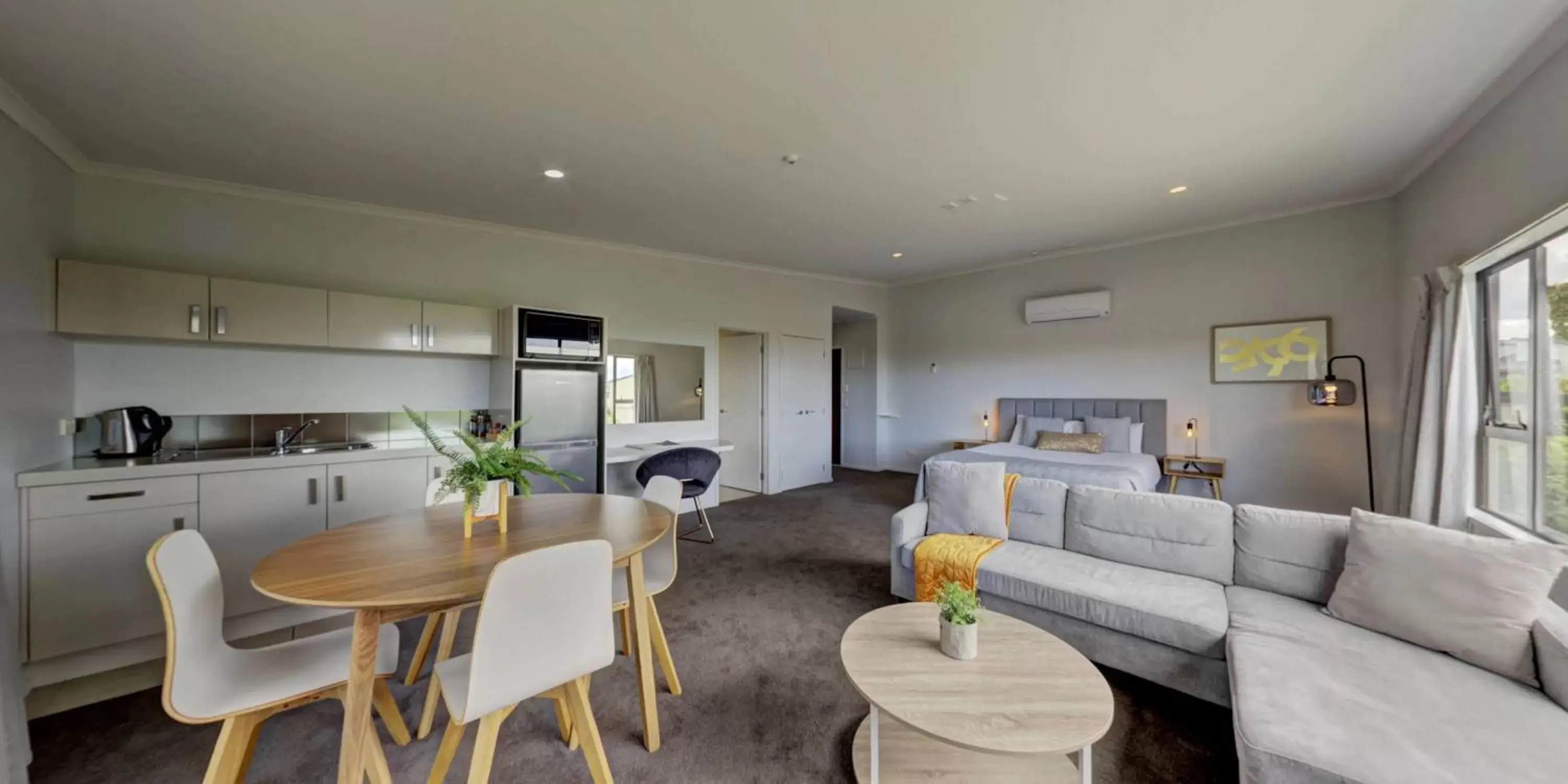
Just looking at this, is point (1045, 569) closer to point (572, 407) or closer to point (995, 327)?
point (572, 407)

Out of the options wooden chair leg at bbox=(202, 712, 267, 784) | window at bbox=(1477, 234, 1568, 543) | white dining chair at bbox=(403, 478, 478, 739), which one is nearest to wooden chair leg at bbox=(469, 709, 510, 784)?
white dining chair at bbox=(403, 478, 478, 739)

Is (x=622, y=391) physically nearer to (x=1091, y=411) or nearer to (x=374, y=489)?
(x=374, y=489)

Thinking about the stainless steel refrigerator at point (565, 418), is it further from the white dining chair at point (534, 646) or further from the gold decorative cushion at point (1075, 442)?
the gold decorative cushion at point (1075, 442)

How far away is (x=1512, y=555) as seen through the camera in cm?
168

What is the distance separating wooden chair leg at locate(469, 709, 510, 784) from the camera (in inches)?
54.9

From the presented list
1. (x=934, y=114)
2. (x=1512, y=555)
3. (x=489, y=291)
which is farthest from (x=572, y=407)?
(x=1512, y=555)

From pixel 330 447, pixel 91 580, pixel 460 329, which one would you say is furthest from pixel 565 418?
pixel 91 580

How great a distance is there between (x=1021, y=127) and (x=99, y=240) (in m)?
5.10

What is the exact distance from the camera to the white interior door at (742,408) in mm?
6082

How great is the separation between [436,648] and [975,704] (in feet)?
8.63

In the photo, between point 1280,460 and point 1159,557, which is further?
point 1280,460

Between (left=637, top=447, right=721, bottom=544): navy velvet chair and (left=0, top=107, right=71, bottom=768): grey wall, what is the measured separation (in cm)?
286

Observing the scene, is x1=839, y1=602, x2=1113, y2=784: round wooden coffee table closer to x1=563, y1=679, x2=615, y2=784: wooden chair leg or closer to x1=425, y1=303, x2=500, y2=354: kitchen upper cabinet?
x1=563, y1=679, x2=615, y2=784: wooden chair leg

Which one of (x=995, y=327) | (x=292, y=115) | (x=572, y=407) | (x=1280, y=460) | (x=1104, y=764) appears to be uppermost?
(x=292, y=115)
